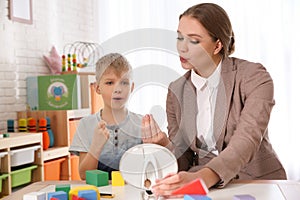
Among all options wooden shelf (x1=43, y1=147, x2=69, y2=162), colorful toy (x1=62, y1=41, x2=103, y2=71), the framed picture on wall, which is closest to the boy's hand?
wooden shelf (x1=43, y1=147, x2=69, y2=162)

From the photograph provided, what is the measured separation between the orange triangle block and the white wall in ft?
7.93

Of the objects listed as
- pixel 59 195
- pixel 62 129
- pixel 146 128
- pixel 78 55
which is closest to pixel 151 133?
pixel 146 128

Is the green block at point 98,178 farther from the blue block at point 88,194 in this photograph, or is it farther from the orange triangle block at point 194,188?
the orange triangle block at point 194,188

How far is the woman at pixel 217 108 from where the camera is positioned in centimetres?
109

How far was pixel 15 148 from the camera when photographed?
2.73m

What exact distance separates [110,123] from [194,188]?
0.31 metres

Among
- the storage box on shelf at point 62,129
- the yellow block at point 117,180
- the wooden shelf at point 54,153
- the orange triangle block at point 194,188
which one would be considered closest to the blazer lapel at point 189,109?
the yellow block at point 117,180

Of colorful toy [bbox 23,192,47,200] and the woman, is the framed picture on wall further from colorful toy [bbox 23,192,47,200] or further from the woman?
colorful toy [bbox 23,192,47,200]

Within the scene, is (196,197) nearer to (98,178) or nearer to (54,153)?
(98,178)

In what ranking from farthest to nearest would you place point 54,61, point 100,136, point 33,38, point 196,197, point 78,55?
point 78,55 < point 54,61 < point 33,38 < point 100,136 < point 196,197

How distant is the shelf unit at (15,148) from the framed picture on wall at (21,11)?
2.99 ft

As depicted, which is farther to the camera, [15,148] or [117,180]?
[15,148]

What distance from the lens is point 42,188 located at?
1.18 m

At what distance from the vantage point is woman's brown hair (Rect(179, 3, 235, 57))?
3.90 feet
